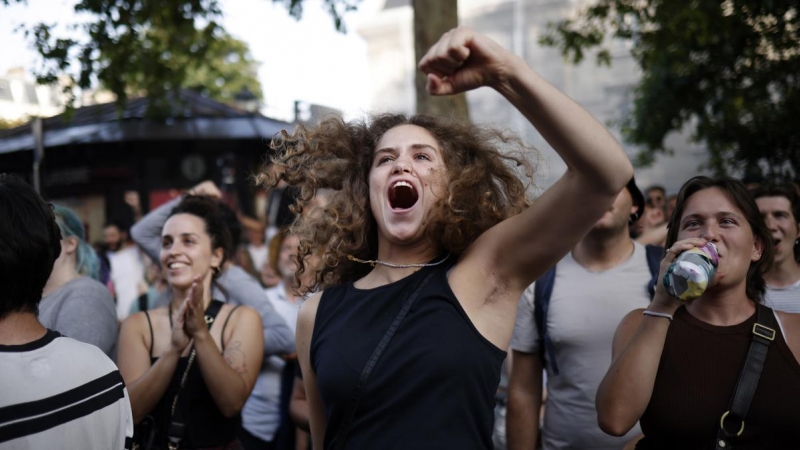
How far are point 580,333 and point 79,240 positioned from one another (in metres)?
2.60

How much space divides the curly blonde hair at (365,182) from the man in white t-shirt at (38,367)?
85cm

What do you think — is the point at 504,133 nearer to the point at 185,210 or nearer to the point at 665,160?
the point at 185,210

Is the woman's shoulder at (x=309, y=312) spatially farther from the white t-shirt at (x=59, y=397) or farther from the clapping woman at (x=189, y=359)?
the clapping woman at (x=189, y=359)

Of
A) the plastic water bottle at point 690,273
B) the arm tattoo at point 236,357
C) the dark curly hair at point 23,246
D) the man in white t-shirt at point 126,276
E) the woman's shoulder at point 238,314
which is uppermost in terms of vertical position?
the dark curly hair at point 23,246

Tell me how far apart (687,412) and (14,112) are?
11142mm

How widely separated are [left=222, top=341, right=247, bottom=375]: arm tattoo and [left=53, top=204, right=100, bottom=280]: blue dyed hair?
97 cm

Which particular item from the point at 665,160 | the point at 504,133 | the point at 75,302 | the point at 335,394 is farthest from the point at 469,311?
the point at 665,160

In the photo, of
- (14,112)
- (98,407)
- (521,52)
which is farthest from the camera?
(521,52)

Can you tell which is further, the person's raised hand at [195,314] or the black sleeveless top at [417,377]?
the person's raised hand at [195,314]

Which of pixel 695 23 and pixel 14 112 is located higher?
pixel 695 23

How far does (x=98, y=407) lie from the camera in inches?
86.3

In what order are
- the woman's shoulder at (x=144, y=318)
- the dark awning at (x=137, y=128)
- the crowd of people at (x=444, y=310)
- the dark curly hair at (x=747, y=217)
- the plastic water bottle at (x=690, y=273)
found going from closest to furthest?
the crowd of people at (x=444, y=310) → the plastic water bottle at (x=690, y=273) → the dark curly hair at (x=747, y=217) → the woman's shoulder at (x=144, y=318) → the dark awning at (x=137, y=128)

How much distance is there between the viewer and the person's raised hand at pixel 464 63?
1.97 metres

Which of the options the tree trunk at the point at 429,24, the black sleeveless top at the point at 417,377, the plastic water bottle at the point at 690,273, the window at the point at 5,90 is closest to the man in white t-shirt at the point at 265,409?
the black sleeveless top at the point at 417,377
